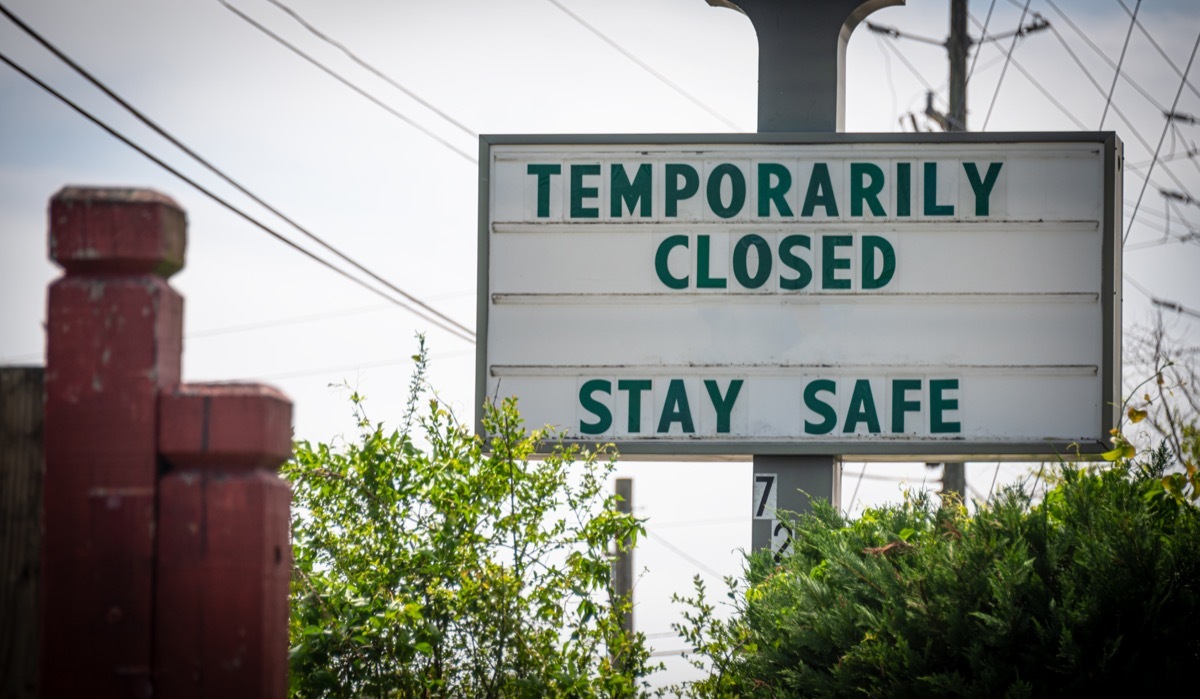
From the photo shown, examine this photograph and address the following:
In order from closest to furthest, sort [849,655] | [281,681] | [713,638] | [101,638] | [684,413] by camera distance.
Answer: [101,638]
[281,681]
[849,655]
[713,638]
[684,413]

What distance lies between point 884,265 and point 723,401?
1.32 meters

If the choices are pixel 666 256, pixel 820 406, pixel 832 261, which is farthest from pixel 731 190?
pixel 820 406

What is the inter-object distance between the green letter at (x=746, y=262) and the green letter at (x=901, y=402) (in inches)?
41.4

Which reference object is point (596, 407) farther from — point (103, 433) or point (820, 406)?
point (103, 433)

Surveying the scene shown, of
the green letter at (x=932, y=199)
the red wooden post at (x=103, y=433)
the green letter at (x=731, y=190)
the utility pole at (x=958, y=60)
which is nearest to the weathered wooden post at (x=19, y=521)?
the red wooden post at (x=103, y=433)

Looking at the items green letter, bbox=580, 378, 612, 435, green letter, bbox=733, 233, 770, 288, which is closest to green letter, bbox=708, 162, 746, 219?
green letter, bbox=733, 233, 770, 288

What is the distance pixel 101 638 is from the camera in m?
3.26

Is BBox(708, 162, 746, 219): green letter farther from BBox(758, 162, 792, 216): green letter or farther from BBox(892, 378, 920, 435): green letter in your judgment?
BBox(892, 378, 920, 435): green letter

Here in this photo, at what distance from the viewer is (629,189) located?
30.3 feet

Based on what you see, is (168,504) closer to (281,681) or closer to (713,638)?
(281,681)

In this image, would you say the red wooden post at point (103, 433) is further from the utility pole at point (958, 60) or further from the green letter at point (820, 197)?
the utility pole at point (958, 60)

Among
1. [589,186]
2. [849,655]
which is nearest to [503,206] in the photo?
[589,186]

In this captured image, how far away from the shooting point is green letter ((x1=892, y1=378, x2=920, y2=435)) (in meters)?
8.94

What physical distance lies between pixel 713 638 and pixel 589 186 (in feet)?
11.8
